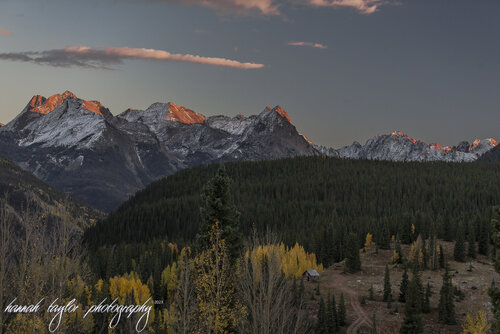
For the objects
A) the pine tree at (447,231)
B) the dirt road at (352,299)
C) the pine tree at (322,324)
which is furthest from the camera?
the pine tree at (447,231)

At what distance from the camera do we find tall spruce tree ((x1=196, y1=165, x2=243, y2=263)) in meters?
40.7

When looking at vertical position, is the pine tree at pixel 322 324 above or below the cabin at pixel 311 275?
above

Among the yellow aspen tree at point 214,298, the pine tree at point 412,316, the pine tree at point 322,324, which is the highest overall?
the yellow aspen tree at point 214,298

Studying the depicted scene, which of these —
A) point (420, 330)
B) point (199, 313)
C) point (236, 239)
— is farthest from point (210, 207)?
point (420, 330)

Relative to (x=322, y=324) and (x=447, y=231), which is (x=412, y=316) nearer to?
(x=322, y=324)

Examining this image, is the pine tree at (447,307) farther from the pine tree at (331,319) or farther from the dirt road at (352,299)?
A: the pine tree at (331,319)

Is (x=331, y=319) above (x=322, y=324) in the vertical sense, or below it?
above


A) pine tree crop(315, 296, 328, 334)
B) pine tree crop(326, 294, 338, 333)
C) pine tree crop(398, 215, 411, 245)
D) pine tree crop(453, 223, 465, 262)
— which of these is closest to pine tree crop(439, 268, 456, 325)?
pine tree crop(326, 294, 338, 333)

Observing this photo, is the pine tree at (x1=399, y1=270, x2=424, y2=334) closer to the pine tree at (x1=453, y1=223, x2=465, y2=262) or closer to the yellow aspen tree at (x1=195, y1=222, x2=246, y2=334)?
the yellow aspen tree at (x1=195, y1=222, x2=246, y2=334)

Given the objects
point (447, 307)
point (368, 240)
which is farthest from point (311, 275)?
point (368, 240)

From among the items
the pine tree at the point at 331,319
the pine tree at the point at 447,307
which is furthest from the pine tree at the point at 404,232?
the pine tree at the point at 331,319

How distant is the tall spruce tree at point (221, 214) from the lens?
133ft

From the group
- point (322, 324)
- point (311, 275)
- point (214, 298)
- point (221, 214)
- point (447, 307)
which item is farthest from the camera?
point (311, 275)

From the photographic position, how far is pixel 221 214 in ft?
136
